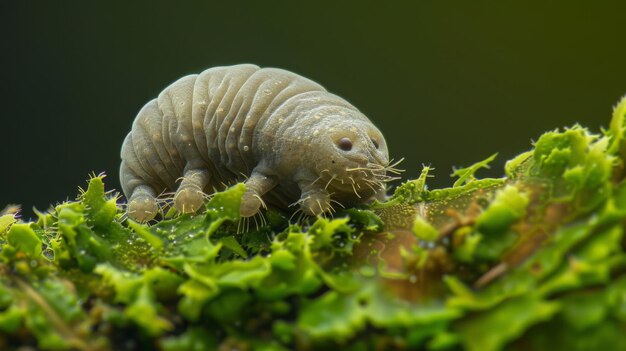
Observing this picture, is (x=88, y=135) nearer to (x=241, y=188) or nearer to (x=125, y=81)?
(x=125, y=81)

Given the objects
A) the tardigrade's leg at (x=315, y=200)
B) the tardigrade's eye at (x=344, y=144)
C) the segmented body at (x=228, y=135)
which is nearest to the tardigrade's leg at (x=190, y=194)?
the segmented body at (x=228, y=135)

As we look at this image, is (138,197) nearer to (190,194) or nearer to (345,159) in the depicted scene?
(190,194)

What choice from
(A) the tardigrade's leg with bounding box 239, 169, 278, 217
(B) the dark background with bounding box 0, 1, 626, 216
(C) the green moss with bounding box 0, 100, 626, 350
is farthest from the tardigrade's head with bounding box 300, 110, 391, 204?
(B) the dark background with bounding box 0, 1, 626, 216

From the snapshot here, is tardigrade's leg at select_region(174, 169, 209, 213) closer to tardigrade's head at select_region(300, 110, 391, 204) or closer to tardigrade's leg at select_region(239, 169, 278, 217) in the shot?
tardigrade's leg at select_region(239, 169, 278, 217)

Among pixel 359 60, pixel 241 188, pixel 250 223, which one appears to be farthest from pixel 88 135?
pixel 241 188

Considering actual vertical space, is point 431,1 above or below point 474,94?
above

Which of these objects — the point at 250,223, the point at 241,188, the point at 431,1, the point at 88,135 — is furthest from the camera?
the point at 88,135

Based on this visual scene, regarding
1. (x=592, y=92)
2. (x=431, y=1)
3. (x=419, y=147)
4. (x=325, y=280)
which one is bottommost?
(x=419, y=147)
